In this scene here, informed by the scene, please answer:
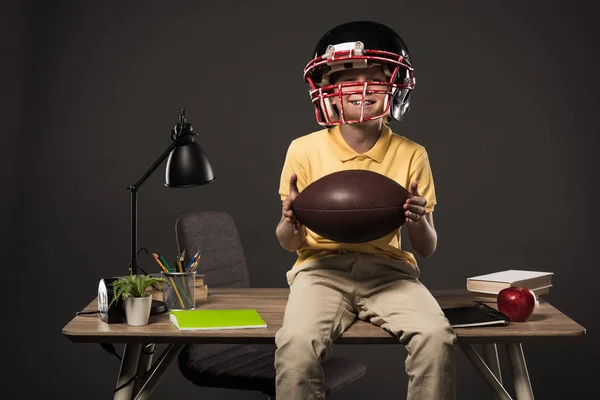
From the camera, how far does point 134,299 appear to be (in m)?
1.94

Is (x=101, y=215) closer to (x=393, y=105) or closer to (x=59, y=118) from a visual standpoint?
(x=59, y=118)

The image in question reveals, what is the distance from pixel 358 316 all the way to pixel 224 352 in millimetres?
719

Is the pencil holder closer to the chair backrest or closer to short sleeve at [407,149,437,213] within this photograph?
the chair backrest

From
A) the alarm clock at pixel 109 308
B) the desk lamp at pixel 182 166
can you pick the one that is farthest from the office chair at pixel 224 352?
the alarm clock at pixel 109 308

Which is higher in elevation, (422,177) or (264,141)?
(264,141)

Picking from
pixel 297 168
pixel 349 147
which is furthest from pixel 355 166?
pixel 297 168

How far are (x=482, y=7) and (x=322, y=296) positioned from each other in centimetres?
204

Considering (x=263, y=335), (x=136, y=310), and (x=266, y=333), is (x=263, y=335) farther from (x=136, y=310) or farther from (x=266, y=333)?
(x=136, y=310)

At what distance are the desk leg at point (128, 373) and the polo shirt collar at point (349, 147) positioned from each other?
0.81 metres

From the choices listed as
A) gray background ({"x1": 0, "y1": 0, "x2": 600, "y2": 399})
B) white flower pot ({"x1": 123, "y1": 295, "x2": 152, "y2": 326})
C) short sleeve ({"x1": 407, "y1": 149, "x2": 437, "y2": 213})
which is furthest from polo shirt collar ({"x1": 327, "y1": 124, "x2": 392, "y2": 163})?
gray background ({"x1": 0, "y1": 0, "x2": 600, "y2": 399})

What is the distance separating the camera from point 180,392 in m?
3.55

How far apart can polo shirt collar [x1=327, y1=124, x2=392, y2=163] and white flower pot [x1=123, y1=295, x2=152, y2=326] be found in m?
0.72

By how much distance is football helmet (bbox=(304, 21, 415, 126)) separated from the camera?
6.88 ft

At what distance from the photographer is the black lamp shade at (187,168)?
2311 millimetres
